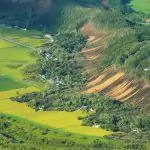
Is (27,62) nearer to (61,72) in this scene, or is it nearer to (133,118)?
(61,72)

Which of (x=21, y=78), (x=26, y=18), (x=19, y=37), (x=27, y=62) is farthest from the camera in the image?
(x=26, y=18)

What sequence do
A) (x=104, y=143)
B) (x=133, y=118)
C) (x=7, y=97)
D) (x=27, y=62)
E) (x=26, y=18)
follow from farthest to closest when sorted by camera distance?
1. (x=26, y=18)
2. (x=27, y=62)
3. (x=7, y=97)
4. (x=133, y=118)
5. (x=104, y=143)

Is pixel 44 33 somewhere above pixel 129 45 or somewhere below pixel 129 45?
below

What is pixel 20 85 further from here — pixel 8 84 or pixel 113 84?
pixel 113 84

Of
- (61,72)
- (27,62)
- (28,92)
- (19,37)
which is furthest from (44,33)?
(28,92)

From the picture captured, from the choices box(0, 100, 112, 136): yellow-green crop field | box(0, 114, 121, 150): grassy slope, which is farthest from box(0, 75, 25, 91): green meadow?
box(0, 114, 121, 150): grassy slope

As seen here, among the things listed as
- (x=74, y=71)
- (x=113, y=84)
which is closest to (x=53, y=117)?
(x=113, y=84)
